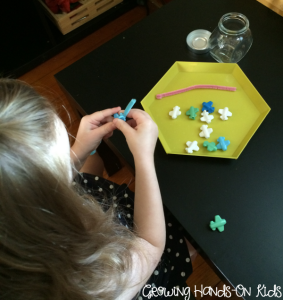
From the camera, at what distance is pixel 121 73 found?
754mm

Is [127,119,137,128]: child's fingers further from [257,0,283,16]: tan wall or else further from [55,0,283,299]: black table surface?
[257,0,283,16]: tan wall

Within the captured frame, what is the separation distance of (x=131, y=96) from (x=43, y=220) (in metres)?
0.40

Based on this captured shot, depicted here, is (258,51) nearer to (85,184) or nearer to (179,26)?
(179,26)

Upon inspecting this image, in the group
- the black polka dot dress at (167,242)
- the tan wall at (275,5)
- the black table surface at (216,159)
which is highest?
the tan wall at (275,5)

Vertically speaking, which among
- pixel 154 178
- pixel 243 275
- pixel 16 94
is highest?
pixel 16 94

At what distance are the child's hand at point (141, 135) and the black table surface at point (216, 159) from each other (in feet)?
0.16

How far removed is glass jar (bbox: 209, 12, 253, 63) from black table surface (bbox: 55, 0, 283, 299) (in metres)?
0.02

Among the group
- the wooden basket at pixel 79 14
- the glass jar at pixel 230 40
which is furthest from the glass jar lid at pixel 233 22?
the wooden basket at pixel 79 14

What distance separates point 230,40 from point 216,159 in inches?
12.4

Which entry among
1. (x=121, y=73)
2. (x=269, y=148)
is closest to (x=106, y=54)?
(x=121, y=73)

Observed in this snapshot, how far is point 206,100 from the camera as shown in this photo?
2.28ft

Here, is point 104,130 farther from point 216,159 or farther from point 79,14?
point 79,14

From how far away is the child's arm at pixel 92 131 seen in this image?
2.12 ft

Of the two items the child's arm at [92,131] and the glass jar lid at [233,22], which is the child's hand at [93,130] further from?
the glass jar lid at [233,22]
